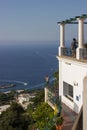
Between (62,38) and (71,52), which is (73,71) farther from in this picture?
(62,38)

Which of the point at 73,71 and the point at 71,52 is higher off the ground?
the point at 71,52

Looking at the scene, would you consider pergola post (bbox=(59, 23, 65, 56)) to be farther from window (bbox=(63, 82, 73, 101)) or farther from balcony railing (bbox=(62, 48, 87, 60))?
window (bbox=(63, 82, 73, 101))

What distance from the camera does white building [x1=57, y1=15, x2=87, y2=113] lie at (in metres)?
12.1

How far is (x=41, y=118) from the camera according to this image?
1277 cm

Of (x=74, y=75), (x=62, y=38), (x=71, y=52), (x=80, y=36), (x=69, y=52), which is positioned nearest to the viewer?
(x=80, y=36)

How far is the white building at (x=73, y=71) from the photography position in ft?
39.8

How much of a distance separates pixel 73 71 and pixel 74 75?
7.2 inches

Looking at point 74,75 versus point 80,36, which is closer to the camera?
point 80,36

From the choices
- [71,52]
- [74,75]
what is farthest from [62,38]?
[74,75]

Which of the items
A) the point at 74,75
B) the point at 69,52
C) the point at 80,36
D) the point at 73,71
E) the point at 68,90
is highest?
the point at 80,36

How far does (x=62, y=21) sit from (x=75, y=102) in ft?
13.0

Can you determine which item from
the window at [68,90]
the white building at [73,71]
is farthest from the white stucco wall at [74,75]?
the window at [68,90]

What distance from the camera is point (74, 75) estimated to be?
503 inches

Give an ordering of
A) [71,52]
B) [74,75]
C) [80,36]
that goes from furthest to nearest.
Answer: [71,52], [74,75], [80,36]
